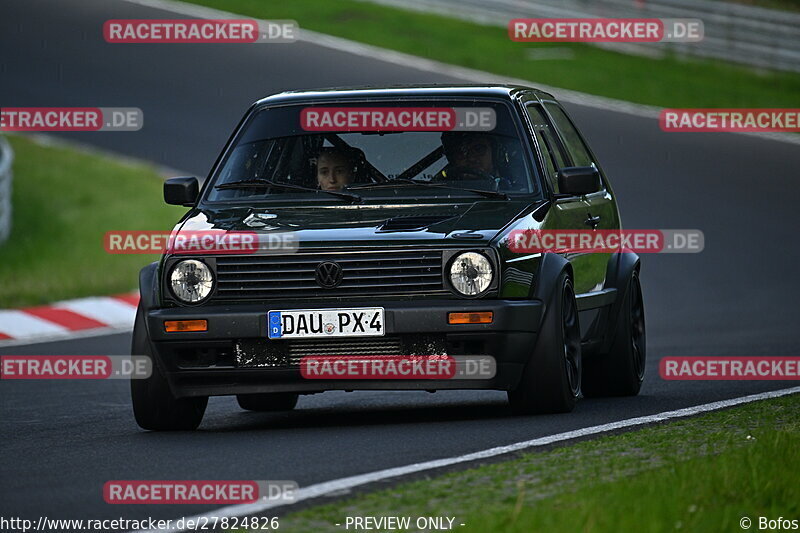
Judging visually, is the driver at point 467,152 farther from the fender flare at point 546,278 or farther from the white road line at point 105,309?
the white road line at point 105,309

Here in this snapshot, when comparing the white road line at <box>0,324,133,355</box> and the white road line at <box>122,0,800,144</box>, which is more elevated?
the white road line at <box>122,0,800,144</box>

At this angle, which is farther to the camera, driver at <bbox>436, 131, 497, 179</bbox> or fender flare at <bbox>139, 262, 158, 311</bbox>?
driver at <bbox>436, 131, 497, 179</bbox>

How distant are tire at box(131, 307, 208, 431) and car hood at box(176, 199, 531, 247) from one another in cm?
60

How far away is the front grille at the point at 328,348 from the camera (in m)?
8.38

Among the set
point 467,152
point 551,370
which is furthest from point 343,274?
point 467,152

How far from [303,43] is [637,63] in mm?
5778

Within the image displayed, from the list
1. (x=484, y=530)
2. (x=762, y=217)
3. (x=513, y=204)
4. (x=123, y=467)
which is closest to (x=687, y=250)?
(x=762, y=217)

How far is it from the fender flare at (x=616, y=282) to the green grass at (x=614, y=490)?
2694 mm

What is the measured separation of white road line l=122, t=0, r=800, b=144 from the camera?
27234 mm

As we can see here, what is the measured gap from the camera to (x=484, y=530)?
5.39 metres

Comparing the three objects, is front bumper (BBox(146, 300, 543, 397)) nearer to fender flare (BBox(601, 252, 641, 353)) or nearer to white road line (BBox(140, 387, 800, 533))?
white road line (BBox(140, 387, 800, 533))

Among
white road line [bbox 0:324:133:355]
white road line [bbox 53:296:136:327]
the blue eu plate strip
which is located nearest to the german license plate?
the blue eu plate strip

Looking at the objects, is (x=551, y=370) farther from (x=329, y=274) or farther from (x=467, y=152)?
(x=467, y=152)

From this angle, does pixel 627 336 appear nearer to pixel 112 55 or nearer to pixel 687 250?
pixel 687 250
